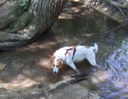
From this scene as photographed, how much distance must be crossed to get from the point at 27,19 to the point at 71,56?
219 centimetres

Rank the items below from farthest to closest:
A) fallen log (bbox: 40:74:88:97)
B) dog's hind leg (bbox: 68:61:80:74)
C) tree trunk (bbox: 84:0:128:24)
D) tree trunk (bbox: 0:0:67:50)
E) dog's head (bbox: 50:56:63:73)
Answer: tree trunk (bbox: 84:0:128:24) → tree trunk (bbox: 0:0:67:50) → dog's hind leg (bbox: 68:61:80:74) → dog's head (bbox: 50:56:63:73) → fallen log (bbox: 40:74:88:97)

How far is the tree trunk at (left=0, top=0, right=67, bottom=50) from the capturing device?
26.1 ft

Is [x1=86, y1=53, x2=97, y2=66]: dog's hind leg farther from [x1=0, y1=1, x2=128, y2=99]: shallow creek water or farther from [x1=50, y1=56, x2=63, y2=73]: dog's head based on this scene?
[x1=50, y1=56, x2=63, y2=73]: dog's head

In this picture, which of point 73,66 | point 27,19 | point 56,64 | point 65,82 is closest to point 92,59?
point 73,66

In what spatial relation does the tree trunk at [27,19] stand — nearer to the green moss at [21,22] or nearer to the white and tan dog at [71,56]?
the green moss at [21,22]

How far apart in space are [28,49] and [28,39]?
13.8 inches

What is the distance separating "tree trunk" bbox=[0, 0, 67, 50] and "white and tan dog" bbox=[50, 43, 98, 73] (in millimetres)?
1553

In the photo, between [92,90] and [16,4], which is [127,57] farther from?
[16,4]

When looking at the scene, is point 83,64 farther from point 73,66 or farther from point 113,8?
point 113,8

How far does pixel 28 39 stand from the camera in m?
7.98

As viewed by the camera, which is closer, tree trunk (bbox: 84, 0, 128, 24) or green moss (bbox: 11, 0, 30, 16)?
green moss (bbox: 11, 0, 30, 16)

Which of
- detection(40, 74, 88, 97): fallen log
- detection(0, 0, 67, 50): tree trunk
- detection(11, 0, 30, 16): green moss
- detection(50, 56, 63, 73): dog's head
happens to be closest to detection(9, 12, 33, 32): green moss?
detection(0, 0, 67, 50): tree trunk

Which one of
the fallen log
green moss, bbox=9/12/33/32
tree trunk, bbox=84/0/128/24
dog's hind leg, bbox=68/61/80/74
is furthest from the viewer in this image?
tree trunk, bbox=84/0/128/24

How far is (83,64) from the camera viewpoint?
708 centimetres
